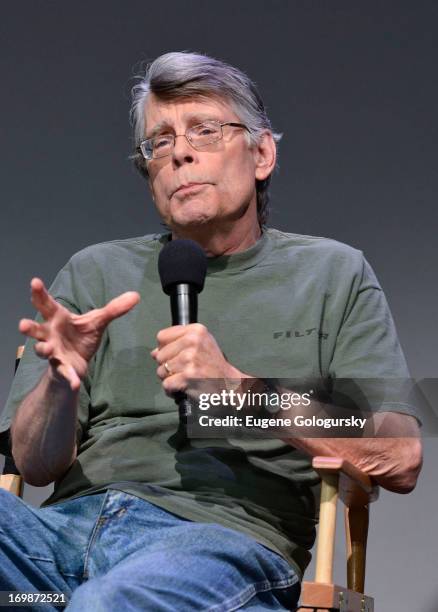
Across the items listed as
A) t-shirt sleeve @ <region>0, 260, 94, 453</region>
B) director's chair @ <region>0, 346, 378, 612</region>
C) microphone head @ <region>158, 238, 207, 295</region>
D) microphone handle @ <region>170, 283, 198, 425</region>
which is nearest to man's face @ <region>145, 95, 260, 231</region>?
t-shirt sleeve @ <region>0, 260, 94, 453</region>

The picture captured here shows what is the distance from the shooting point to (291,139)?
280 cm

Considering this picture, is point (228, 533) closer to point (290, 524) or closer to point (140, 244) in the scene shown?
point (290, 524)

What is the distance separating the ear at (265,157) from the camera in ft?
7.43

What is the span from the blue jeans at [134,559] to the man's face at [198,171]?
1.99 ft

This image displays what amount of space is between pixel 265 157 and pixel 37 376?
70cm

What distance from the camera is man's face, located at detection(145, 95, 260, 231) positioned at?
2.09 meters

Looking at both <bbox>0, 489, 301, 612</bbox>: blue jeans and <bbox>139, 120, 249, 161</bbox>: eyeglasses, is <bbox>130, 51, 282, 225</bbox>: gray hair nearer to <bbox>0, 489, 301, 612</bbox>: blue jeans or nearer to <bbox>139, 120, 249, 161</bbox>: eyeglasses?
<bbox>139, 120, 249, 161</bbox>: eyeglasses

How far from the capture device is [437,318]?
269cm

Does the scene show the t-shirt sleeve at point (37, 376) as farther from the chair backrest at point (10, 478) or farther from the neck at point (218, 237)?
the neck at point (218, 237)

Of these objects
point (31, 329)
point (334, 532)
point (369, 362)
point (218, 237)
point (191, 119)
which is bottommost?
point (334, 532)

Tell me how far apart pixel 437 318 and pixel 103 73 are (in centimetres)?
108

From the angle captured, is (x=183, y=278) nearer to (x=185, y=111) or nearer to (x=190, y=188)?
(x=190, y=188)

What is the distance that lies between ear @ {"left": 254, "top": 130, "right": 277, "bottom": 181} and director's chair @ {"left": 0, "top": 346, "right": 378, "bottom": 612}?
0.72 meters

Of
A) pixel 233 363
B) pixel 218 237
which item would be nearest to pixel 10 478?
pixel 233 363
